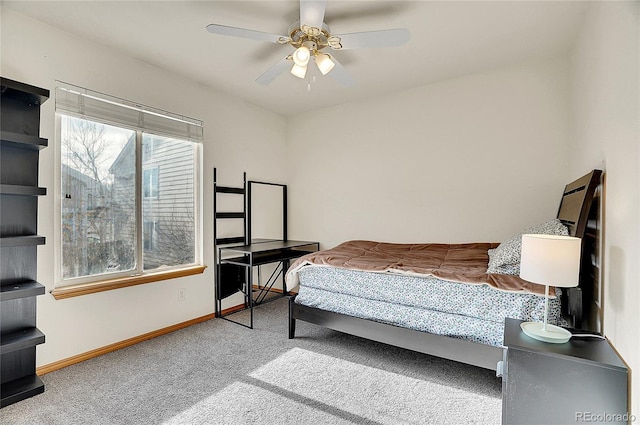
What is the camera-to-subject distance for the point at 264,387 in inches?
79.4

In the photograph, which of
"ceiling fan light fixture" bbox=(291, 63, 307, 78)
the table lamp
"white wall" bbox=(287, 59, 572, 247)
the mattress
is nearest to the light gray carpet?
the mattress

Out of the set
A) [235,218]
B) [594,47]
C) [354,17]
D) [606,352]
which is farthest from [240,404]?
[594,47]

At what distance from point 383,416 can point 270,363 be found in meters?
0.96

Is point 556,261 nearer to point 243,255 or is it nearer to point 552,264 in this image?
point 552,264

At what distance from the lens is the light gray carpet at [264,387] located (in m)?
1.73

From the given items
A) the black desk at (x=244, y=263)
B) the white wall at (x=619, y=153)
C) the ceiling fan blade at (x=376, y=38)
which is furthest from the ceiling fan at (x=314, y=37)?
the black desk at (x=244, y=263)

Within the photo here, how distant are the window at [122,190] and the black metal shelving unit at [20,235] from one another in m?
0.28

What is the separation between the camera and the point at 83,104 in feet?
7.94

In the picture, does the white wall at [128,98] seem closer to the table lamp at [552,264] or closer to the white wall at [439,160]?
the white wall at [439,160]

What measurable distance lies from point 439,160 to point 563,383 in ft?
8.30

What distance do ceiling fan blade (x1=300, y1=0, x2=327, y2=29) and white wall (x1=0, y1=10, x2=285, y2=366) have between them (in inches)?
70.0

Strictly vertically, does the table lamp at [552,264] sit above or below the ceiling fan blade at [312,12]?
below
